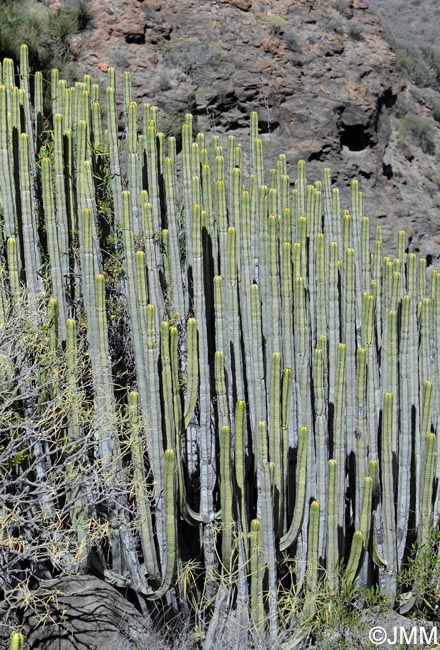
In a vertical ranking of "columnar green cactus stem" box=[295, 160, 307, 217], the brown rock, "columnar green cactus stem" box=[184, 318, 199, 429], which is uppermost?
the brown rock

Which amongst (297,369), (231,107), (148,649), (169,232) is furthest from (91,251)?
(231,107)

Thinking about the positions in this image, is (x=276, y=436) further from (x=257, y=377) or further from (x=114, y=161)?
(x=114, y=161)

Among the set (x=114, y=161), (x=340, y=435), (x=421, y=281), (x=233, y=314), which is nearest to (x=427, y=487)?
(x=340, y=435)

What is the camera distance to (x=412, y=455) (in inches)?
252

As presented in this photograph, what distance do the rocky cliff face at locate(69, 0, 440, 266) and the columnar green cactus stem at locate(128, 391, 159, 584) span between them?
5735mm

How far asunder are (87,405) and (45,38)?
20.9ft

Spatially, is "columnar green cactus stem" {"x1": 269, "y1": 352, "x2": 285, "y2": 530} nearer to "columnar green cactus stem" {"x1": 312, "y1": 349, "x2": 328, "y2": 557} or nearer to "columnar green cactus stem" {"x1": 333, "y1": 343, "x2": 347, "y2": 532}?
"columnar green cactus stem" {"x1": 312, "y1": 349, "x2": 328, "y2": 557}

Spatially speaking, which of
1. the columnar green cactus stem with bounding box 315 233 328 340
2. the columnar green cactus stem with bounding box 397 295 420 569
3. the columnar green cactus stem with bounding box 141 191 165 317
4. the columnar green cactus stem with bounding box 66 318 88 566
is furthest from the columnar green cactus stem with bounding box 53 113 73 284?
the columnar green cactus stem with bounding box 397 295 420 569

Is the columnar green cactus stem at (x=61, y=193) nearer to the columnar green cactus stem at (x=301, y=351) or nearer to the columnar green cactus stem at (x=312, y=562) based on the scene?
the columnar green cactus stem at (x=301, y=351)

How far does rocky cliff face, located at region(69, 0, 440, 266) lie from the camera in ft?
35.0

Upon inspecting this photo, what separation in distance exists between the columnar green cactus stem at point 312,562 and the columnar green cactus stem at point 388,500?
0.68 meters

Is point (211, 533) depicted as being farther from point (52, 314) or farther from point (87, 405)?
point (52, 314)

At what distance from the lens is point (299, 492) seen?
18.3 feet

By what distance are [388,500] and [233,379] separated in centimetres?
146
